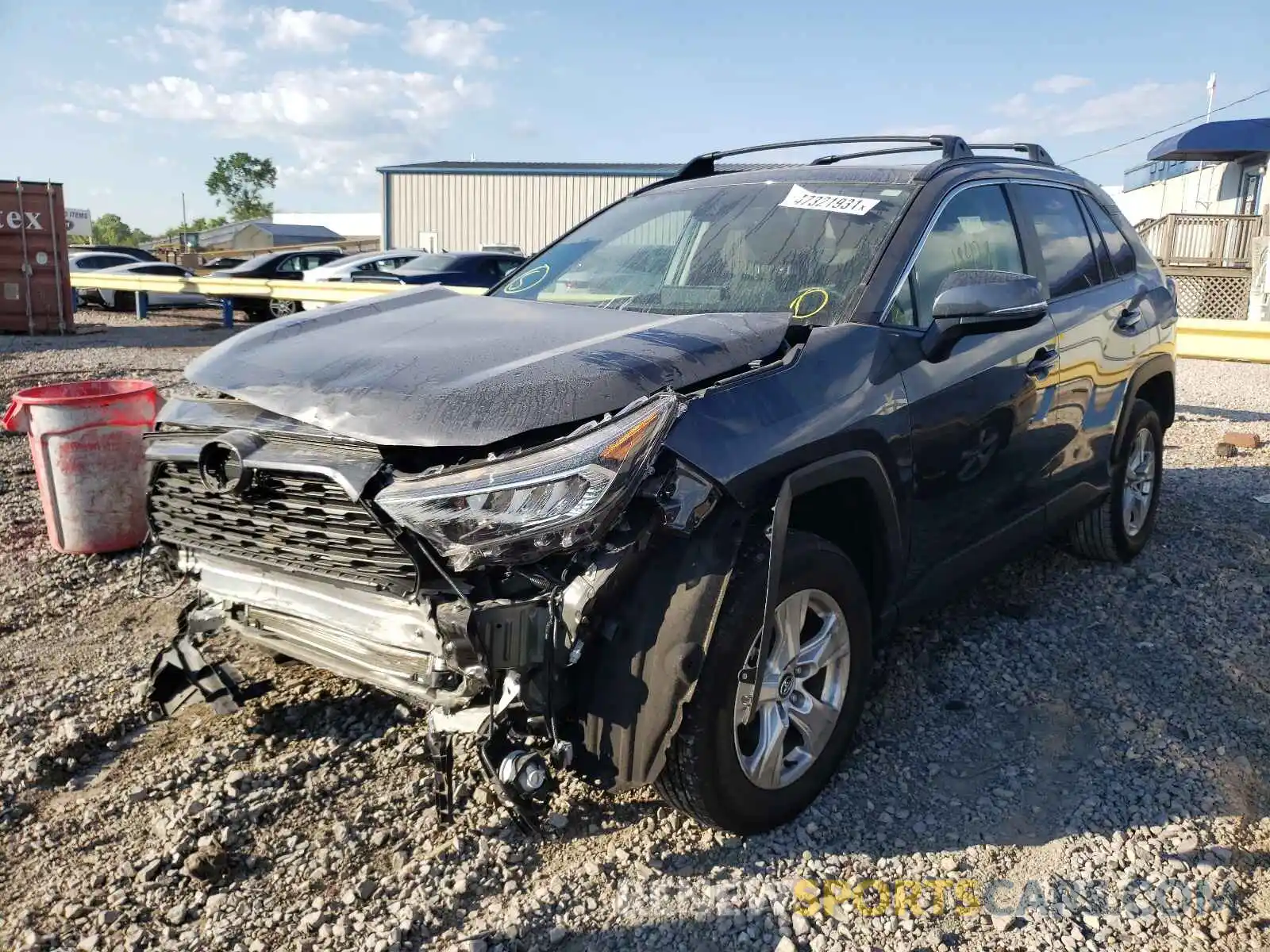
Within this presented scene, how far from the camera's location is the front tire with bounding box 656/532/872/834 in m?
2.42

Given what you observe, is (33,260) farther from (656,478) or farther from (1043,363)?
(656,478)

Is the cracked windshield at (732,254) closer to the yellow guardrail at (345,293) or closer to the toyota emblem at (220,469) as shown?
the yellow guardrail at (345,293)

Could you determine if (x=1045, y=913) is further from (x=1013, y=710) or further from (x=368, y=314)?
(x=368, y=314)

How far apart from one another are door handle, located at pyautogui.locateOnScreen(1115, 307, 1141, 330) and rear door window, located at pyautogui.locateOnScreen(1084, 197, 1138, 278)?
0.58 feet

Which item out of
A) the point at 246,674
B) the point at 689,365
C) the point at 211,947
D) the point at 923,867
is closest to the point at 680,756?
the point at 923,867

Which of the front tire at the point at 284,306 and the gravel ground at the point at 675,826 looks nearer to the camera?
the gravel ground at the point at 675,826

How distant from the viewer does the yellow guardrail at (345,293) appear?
259 inches

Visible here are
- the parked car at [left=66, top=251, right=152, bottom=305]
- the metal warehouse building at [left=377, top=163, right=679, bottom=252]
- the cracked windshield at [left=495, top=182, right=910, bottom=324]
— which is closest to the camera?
the cracked windshield at [left=495, top=182, right=910, bottom=324]

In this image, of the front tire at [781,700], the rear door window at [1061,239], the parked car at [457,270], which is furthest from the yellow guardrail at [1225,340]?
the parked car at [457,270]

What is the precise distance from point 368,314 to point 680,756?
1871 mm

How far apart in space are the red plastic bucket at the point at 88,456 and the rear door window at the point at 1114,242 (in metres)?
4.65

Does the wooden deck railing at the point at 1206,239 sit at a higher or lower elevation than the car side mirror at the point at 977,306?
higher

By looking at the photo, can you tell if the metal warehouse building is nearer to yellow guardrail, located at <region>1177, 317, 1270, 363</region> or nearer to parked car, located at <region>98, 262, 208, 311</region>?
parked car, located at <region>98, 262, 208, 311</region>

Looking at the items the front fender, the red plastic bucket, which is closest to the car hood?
the front fender
